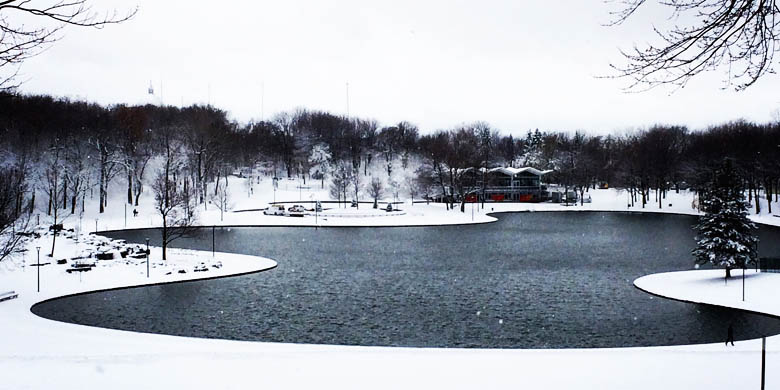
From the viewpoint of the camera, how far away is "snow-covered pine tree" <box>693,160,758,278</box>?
25.4 metres

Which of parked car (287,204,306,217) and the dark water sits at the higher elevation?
parked car (287,204,306,217)

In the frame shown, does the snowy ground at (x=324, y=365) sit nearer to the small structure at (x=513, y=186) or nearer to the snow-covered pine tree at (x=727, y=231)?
the snow-covered pine tree at (x=727, y=231)

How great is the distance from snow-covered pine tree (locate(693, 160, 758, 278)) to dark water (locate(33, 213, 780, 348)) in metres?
3.92

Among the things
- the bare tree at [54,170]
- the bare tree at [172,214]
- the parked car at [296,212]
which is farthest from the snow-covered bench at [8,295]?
the bare tree at [54,170]

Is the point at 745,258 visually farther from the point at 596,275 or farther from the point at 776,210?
the point at 776,210

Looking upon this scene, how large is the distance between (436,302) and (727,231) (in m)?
13.5

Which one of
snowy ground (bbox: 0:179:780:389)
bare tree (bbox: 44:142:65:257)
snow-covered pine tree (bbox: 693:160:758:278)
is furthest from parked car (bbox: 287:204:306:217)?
snowy ground (bbox: 0:179:780:389)

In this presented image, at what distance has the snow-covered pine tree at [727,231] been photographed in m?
25.4

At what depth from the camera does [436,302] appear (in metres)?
23.1

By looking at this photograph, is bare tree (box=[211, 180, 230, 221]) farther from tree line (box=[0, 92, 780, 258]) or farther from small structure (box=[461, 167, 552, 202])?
small structure (box=[461, 167, 552, 202])

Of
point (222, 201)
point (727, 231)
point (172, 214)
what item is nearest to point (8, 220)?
point (172, 214)

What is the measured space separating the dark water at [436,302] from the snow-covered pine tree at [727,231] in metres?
3.92

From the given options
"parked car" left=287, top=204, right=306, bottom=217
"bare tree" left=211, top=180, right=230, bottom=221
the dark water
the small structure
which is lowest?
the dark water

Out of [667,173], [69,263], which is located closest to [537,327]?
[69,263]
